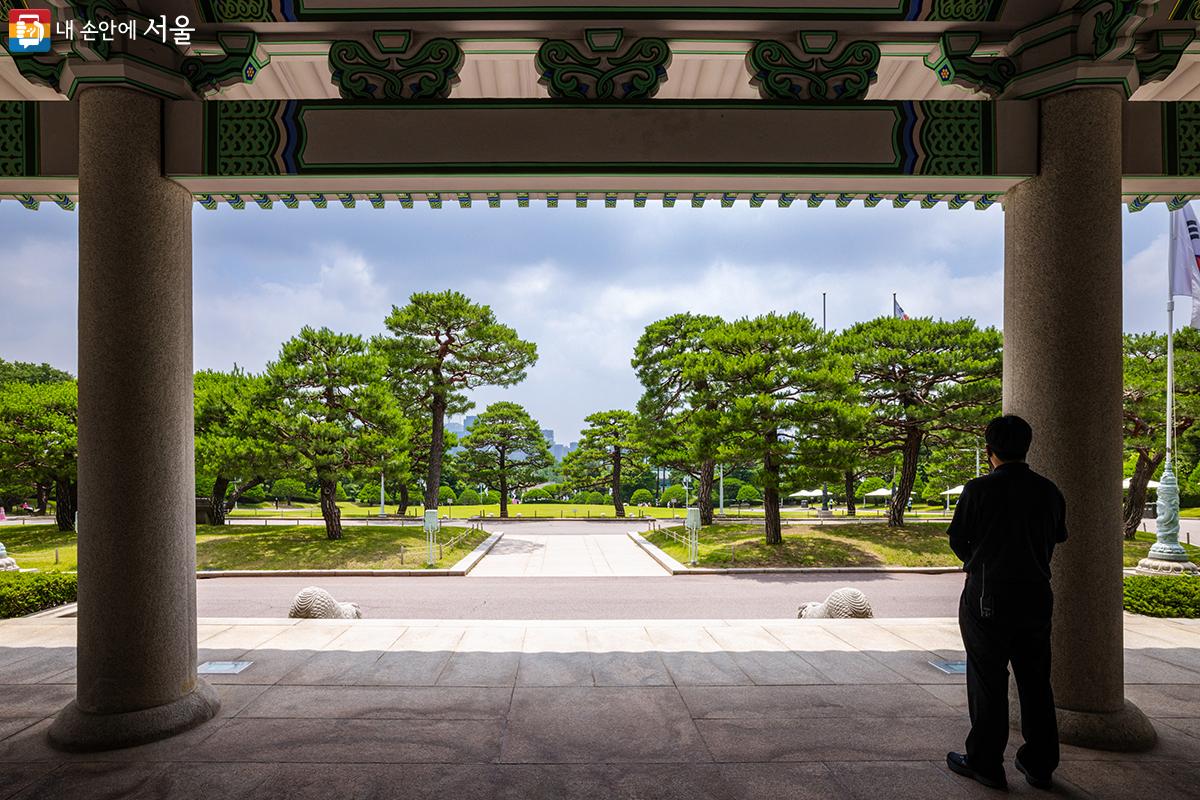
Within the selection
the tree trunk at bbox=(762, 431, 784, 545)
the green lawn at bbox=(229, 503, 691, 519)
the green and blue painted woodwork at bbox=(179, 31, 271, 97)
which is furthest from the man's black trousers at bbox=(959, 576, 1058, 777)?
the green lawn at bbox=(229, 503, 691, 519)

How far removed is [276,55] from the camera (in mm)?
4539

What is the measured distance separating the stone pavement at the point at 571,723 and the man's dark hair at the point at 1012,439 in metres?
1.73

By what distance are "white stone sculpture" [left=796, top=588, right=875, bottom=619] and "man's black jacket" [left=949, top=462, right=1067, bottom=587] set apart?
5521 millimetres

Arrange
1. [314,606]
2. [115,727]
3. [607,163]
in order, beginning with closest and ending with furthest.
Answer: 1. [115,727]
2. [607,163]
3. [314,606]

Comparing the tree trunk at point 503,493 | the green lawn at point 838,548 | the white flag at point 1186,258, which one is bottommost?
the tree trunk at point 503,493

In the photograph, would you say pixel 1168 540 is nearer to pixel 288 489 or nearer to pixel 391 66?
pixel 391 66

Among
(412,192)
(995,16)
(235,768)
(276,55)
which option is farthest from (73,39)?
(995,16)

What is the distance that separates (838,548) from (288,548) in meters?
17.2

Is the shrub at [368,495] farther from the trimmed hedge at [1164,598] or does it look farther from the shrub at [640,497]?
the trimmed hedge at [1164,598]

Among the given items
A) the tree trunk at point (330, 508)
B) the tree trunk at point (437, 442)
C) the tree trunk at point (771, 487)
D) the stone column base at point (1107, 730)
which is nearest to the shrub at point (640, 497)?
the tree trunk at point (437, 442)

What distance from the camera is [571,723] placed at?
4.15 metres

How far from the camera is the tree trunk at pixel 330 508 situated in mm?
21328

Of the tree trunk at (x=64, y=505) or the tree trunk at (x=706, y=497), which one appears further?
the tree trunk at (x=706, y=497)

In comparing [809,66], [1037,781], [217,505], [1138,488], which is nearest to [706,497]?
[1138,488]
